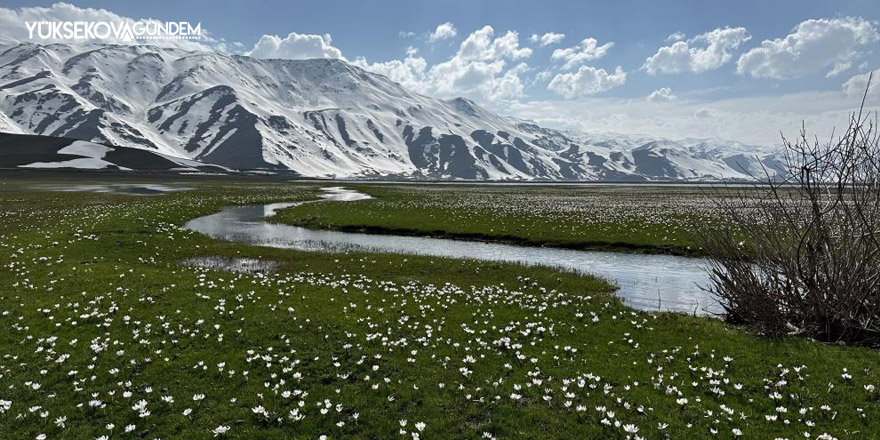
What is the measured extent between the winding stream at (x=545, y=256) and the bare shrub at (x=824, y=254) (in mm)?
3273

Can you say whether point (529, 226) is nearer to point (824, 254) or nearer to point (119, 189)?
point (824, 254)

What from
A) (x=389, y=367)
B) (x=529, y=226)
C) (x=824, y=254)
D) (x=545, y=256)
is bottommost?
(x=545, y=256)

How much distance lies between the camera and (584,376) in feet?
43.1

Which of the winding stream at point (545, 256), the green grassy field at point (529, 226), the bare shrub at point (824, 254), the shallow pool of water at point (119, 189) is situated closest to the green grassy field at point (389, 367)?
the bare shrub at point (824, 254)

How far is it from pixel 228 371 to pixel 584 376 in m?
9.99

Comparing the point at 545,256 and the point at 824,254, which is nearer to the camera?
the point at 824,254

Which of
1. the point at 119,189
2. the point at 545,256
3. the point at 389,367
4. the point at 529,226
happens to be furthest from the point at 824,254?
the point at 119,189

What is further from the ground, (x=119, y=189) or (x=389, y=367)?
(x=389, y=367)

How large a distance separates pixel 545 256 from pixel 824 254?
66.6 ft

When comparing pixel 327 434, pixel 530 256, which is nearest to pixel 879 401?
→ pixel 327 434

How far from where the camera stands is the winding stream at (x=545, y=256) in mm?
24425

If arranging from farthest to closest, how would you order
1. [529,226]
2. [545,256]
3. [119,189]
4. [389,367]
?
[119,189]
[529,226]
[545,256]
[389,367]

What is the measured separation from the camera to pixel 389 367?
14.0 metres

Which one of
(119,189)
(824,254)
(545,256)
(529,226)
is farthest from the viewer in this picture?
(119,189)
